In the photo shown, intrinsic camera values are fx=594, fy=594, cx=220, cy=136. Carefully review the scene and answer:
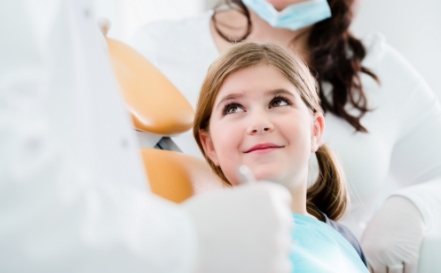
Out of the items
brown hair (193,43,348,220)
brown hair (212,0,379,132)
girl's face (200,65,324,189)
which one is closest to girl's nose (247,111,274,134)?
girl's face (200,65,324,189)

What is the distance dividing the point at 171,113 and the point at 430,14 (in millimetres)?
1595

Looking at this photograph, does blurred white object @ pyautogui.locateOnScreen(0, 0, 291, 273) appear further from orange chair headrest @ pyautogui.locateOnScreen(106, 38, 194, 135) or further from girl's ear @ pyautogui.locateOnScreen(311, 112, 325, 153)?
girl's ear @ pyautogui.locateOnScreen(311, 112, 325, 153)

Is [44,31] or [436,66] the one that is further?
[436,66]

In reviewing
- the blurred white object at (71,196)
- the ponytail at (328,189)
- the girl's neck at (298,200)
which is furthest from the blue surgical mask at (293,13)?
the blurred white object at (71,196)

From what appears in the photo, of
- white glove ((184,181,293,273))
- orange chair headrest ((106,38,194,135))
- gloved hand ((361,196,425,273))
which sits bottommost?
gloved hand ((361,196,425,273))

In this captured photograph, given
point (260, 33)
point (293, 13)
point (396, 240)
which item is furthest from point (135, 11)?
point (396, 240)

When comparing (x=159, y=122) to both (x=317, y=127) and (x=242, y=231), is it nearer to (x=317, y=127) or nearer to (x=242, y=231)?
(x=317, y=127)

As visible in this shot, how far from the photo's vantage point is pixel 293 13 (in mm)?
1660

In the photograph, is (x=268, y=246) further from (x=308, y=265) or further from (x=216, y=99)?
(x=216, y=99)

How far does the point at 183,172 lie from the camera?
122 cm

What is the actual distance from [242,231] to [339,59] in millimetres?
1289

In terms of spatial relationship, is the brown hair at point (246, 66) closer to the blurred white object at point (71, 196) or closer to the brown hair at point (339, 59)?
the brown hair at point (339, 59)

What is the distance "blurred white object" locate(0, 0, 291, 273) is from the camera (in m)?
0.50

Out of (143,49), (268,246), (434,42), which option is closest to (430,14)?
(434,42)
